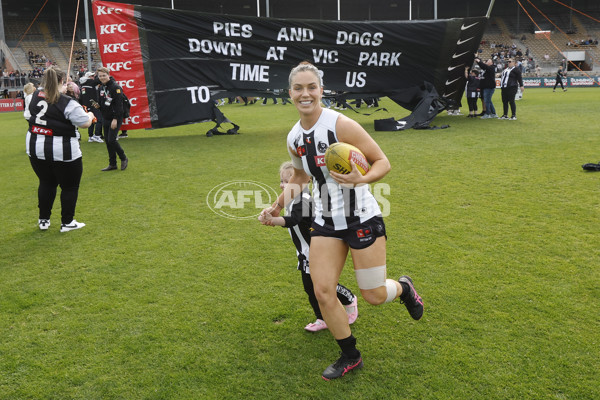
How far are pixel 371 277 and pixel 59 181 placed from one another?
487 centimetres

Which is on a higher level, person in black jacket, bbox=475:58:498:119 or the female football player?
person in black jacket, bbox=475:58:498:119

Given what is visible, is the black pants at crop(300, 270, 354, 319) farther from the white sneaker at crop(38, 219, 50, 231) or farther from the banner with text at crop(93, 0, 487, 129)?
the banner with text at crop(93, 0, 487, 129)

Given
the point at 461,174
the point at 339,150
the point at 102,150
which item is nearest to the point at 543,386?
the point at 339,150

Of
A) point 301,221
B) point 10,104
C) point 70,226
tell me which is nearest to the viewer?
point 301,221

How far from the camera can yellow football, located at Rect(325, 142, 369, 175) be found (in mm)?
2799

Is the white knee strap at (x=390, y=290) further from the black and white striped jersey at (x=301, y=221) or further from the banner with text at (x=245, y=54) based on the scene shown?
the banner with text at (x=245, y=54)

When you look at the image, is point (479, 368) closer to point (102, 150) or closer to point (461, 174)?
point (461, 174)

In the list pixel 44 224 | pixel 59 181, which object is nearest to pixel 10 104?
pixel 44 224

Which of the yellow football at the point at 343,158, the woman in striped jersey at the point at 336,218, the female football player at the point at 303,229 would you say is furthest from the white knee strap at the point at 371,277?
the yellow football at the point at 343,158

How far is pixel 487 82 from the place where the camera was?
1591cm

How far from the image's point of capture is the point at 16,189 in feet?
29.1

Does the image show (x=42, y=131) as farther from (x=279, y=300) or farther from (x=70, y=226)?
(x=279, y=300)

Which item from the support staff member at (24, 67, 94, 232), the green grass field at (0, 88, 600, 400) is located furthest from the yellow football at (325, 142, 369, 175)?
the support staff member at (24, 67, 94, 232)

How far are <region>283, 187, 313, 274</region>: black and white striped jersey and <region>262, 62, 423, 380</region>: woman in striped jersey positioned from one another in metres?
0.29
